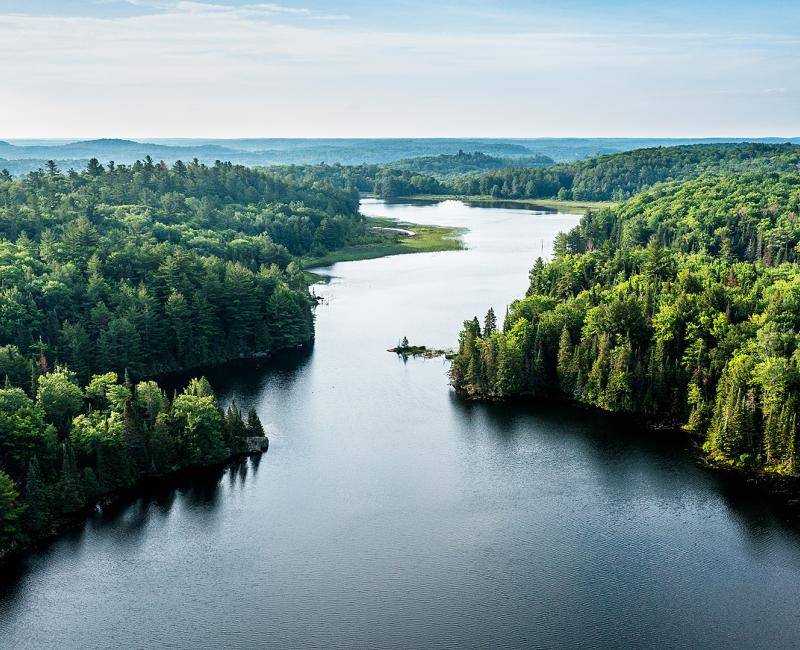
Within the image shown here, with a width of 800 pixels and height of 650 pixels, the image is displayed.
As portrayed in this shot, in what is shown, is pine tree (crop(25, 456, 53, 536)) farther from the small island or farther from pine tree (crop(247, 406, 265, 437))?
the small island

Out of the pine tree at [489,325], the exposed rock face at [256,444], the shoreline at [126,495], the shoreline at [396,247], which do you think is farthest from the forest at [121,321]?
the pine tree at [489,325]

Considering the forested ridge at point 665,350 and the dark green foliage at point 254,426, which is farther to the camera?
the dark green foliage at point 254,426

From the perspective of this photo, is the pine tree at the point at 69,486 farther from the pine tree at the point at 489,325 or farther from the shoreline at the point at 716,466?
the pine tree at the point at 489,325

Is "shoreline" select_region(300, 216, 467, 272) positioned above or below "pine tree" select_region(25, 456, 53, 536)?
above

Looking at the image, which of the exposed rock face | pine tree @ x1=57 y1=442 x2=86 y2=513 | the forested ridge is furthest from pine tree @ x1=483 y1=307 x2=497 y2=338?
pine tree @ x1=57 y1=442 x2=86 y2=513

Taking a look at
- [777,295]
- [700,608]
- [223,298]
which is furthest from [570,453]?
[223,298]

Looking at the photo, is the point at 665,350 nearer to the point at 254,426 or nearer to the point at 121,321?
the point at 254,426

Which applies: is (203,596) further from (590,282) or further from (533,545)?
(590,282)

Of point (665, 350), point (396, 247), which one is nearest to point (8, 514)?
point (665, 350)
